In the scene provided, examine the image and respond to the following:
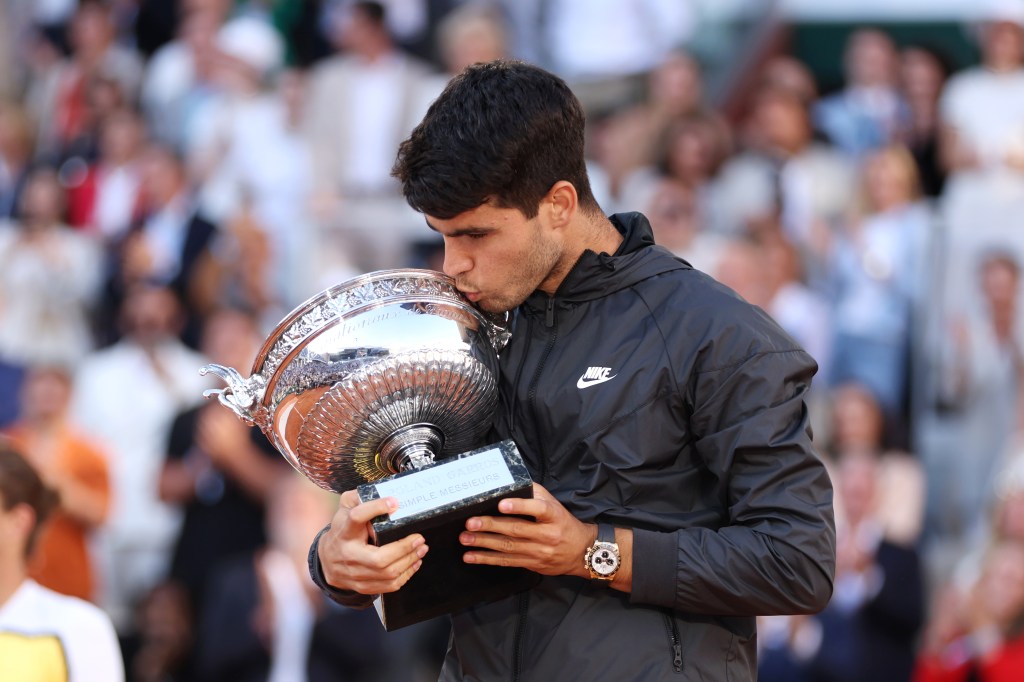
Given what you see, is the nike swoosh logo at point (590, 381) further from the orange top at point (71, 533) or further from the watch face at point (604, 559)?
the orange top at point (71, 533)

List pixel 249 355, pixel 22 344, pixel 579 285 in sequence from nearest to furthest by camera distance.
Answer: pixel 579 285
pixel 249 355
pixel 22 344

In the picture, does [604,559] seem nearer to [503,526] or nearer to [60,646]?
[503,526]

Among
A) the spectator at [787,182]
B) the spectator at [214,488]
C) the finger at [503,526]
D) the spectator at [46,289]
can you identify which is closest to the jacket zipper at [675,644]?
the finger at [503,526]

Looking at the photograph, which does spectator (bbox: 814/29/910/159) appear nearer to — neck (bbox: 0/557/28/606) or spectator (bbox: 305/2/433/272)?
spectator (bbox: 305/2/433/272)

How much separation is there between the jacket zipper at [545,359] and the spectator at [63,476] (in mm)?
4019

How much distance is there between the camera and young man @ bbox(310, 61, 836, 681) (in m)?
2.38

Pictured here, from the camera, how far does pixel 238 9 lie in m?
10.2

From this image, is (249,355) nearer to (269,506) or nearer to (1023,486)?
(269,506)

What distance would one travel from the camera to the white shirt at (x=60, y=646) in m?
3.16

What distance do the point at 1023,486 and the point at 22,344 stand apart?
17.4 ft

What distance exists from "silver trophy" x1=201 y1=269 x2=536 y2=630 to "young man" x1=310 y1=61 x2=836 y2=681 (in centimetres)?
7

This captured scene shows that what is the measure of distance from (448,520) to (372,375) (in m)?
0.31

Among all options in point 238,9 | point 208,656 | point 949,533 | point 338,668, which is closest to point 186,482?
point 208,656

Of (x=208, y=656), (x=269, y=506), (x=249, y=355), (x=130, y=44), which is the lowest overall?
(x=208, y=656)
